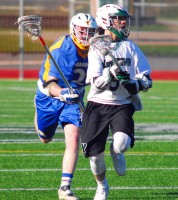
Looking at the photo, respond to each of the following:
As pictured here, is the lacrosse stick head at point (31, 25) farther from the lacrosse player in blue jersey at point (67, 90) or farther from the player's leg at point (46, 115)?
the player's leg at point (46, 115)

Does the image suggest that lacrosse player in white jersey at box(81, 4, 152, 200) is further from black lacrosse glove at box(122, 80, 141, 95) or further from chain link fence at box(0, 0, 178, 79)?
chain link fence at box(0, 0, 178, 79)

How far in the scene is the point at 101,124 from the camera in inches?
263

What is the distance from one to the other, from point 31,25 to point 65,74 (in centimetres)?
63

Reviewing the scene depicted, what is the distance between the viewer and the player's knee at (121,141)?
651cm

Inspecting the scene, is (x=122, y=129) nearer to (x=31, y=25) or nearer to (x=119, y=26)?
(x=119, y=26)

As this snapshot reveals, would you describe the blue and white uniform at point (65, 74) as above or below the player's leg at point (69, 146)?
above

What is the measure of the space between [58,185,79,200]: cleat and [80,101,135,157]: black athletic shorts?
1.27ft

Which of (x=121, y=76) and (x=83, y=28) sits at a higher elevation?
(x=83, y=28)

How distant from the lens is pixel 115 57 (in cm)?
662

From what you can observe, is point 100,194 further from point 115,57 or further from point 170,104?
point 170,104

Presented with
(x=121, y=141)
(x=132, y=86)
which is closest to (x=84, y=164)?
(x=121, y=141)

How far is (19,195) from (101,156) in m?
0.82

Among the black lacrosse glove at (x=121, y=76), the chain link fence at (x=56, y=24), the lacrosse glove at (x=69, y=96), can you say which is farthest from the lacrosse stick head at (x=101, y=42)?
the chain link fence at (x=56, y=24)

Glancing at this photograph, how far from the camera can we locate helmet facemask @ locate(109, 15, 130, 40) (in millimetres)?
6738
